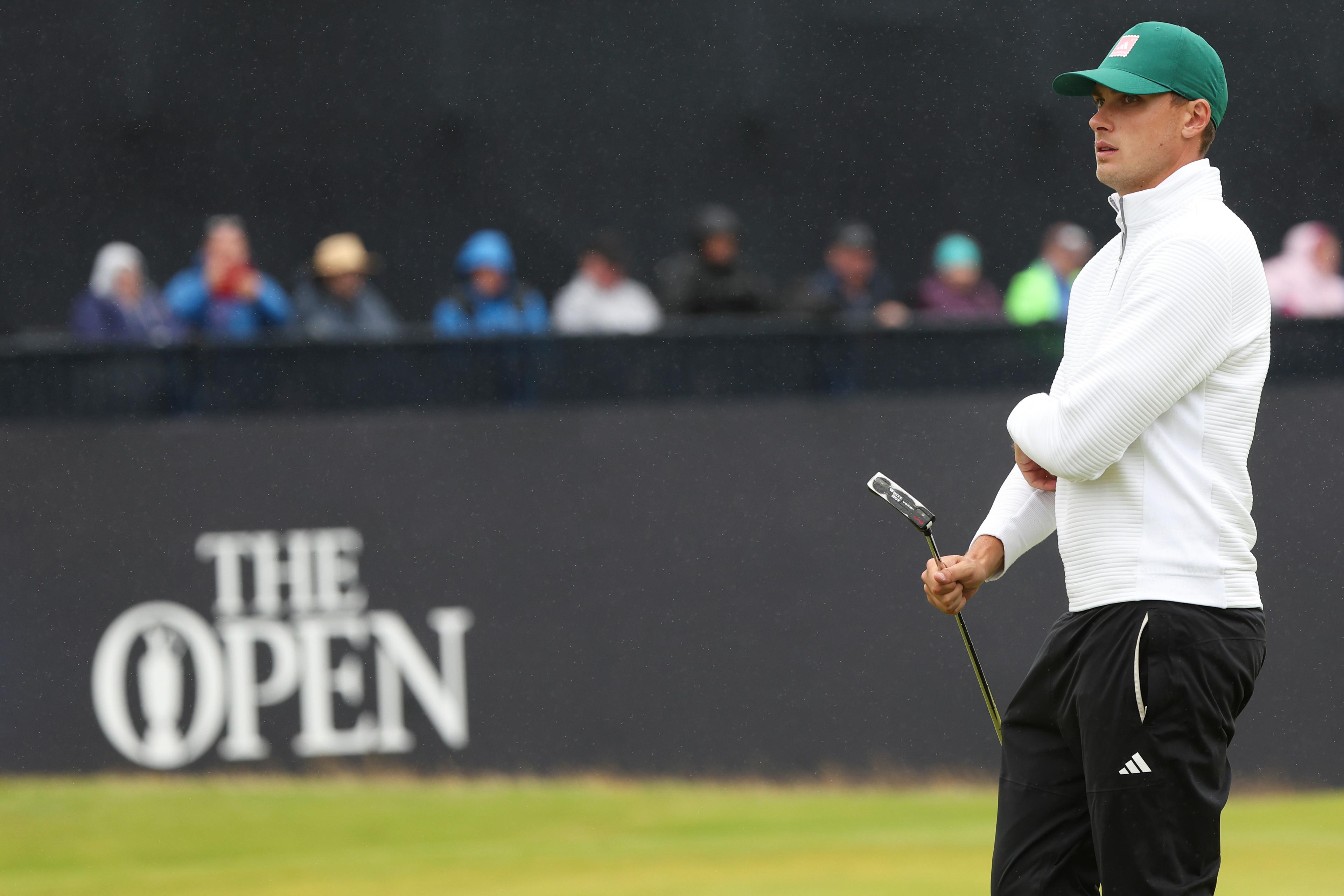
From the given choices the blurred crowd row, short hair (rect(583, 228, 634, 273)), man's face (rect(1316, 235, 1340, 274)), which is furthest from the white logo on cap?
man's face (rect(1316, 235, 1340, 274))

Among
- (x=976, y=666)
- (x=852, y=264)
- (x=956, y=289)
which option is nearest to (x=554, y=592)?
(x=852, y=264)

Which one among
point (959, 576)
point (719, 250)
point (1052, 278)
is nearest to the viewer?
point (959, 576)

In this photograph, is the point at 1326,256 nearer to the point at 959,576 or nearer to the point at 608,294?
the point at 608,294

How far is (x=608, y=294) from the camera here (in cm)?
818

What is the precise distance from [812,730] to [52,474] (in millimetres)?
2963

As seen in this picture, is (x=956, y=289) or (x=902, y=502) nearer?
(x=902, y=502)

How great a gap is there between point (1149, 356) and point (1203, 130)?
16.7 inches

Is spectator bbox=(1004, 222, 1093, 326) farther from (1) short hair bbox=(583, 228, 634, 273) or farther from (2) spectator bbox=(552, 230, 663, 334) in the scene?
(1) short hair bbox=(583, 228, 634, 273)

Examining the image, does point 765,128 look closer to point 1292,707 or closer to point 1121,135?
point 1292,707

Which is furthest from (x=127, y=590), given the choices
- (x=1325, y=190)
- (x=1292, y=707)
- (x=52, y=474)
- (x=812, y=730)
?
(x=1325, y=190)

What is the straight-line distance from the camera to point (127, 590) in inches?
252

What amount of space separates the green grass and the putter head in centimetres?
237

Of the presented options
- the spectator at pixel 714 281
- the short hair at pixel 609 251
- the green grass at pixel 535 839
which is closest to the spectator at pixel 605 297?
the short hair at pixel 609 251

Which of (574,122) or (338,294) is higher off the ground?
(574,122)
